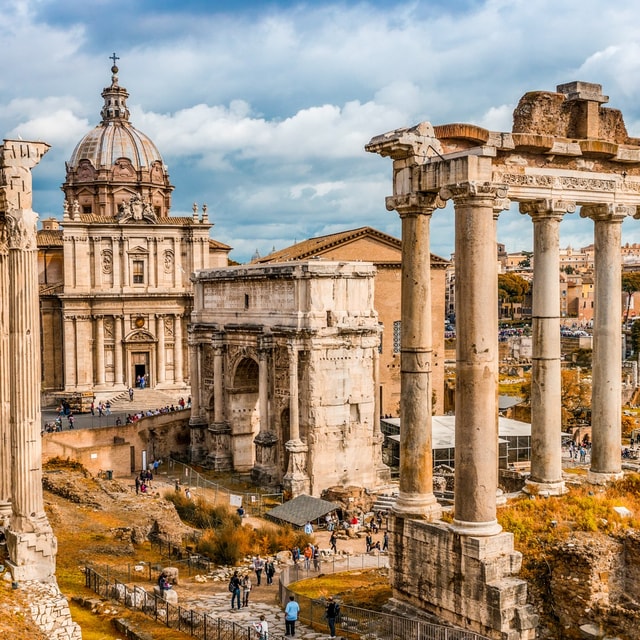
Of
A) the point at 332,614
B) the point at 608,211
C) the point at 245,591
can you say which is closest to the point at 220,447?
the point at 245,591

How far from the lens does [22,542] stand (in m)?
16.3

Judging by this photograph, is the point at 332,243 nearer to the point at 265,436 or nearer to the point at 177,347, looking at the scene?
the point at 177,347

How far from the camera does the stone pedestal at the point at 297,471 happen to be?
35.0m

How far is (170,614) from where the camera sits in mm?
18297

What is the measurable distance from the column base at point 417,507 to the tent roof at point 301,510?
52.1 ft

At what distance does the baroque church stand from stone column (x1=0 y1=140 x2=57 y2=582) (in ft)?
98.7

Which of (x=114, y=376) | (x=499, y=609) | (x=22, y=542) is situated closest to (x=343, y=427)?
(x=114, y=376)

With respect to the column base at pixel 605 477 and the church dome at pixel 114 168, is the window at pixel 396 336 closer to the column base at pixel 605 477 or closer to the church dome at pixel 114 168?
the church dome at pixel 114 168

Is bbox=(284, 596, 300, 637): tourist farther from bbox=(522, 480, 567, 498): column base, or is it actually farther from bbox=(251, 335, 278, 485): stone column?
bbox=(251, 335, 278, 485): stone column

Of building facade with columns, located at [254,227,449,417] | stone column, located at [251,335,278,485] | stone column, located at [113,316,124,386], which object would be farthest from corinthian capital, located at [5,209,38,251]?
building facade with columns, located at [254,227,449,417]

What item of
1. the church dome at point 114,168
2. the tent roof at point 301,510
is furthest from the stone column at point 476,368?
the church dome at point 114,168

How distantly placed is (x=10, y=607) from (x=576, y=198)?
12.2 m

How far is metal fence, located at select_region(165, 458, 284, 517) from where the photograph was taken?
33.3 metres

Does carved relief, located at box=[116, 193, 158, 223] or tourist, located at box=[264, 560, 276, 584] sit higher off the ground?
carved relief, located at box=[116, 193, 158, 223]
